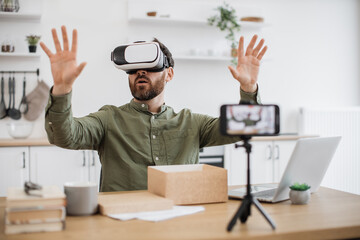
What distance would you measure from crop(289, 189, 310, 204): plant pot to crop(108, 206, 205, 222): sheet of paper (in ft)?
1.11

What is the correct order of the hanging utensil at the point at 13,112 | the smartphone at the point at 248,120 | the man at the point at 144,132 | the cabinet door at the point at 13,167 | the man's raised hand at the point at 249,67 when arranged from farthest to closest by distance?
the hanging utensil at the point at 13,112
the cabinet door at the point at 13,167
the man at the point at 144,132
the man's raised hand at the point at 249,67
the smartphone at the point at 248,120

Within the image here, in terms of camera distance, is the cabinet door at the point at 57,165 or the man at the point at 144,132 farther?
the cabinet door at the point at 57,165

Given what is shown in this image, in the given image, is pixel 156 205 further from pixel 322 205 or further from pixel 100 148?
pixel 100 148

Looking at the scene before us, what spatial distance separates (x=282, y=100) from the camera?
4.90 metres

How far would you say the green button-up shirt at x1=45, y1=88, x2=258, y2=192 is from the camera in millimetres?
2074

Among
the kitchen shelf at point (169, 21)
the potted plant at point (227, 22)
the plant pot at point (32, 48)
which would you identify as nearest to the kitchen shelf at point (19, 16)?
the plant pot at point (32, 48)

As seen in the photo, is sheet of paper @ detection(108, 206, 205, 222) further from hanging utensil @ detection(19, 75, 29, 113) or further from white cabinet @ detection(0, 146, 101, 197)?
hanging utensil @ detection(19, 75, 29, 113)

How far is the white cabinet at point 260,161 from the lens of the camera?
4.15m

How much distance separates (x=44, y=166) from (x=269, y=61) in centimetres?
256

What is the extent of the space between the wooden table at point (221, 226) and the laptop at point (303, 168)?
13 cm

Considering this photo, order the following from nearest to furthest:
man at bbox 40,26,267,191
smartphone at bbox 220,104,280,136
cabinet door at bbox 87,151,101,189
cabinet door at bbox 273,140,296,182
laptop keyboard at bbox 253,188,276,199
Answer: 1. smartphone at bbox 220,104,280,136
2. laptop keyboard at bbox 253,188,276,199
3. man at bbox 40,26,267,191
4. cabinet door at bbox 87,151,101,189
5. cabinet door at bbox 273,140,296,182

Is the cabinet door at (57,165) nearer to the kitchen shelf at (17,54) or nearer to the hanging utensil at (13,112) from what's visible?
the hanging utensil at (13,112)

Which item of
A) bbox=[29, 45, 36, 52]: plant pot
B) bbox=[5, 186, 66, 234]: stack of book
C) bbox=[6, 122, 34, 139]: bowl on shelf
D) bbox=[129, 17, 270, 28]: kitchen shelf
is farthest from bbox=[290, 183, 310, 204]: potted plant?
bbox=[29, 45, 36, 52]: plant pot

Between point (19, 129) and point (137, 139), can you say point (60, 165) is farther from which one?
point (137, 139)
